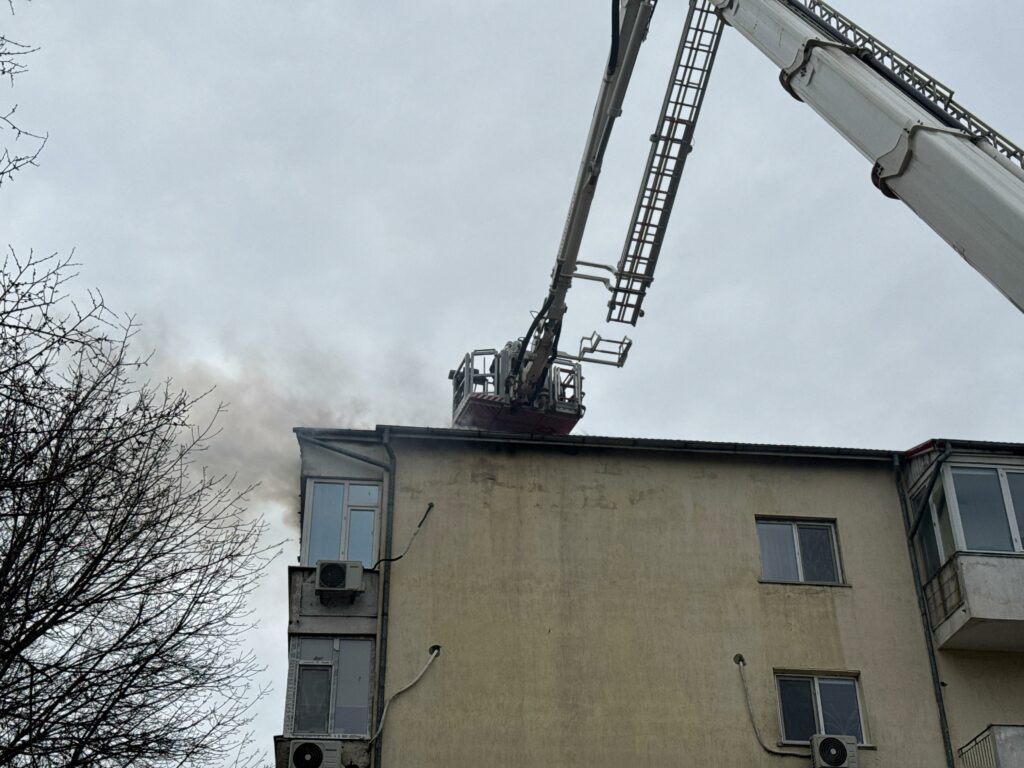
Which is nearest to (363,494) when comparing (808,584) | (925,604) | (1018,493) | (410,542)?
(410,542)

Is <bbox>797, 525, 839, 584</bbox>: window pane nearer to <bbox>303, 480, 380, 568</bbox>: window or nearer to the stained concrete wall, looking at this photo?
the stained concrete wall

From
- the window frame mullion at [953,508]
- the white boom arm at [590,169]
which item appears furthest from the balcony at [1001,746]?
the white boom arm at [590,169]

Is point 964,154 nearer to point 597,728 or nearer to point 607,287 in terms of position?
point 597,728

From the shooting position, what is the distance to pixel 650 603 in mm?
21094

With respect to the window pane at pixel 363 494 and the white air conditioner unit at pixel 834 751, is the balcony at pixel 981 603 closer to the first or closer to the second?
the white air conditioner unit at pixel 834 751

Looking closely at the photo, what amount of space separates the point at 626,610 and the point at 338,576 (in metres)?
4.73

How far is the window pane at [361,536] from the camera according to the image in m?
21.1

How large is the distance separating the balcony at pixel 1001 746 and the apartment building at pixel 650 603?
0.05m

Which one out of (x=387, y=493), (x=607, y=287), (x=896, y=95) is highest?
(x=607, y=287)

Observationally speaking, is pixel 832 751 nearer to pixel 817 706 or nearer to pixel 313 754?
pixel 817 706

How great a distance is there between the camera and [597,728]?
19875 millimetres

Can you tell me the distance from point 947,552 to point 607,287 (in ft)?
29.3

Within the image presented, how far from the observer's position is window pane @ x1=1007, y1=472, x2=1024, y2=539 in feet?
70.7

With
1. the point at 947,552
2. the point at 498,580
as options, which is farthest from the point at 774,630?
the point at 498,580
